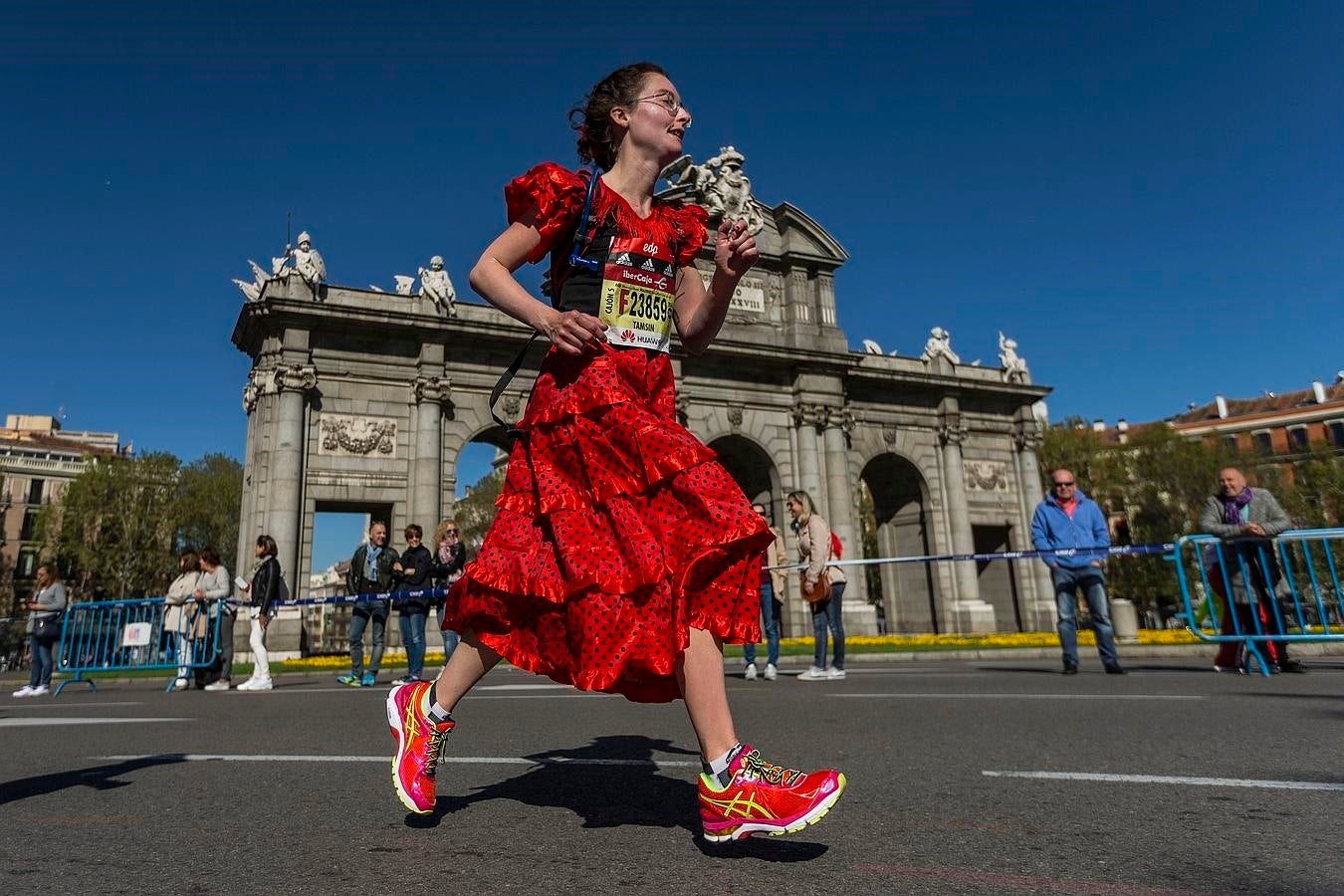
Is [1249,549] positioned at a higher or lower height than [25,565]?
lower

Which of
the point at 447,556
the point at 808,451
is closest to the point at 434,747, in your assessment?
the point at 447,556

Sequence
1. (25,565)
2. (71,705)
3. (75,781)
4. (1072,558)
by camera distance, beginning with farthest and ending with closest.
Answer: (25,565) → (1072,558) → (71,705) → (75,781)

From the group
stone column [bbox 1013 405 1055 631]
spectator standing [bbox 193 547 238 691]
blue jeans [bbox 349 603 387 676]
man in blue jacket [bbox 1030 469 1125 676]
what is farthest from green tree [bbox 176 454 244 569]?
man in blue jacket [bbox 1030 469 1125 676]

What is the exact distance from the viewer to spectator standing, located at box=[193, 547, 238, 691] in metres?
10.9

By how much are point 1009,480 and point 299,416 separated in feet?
73.4

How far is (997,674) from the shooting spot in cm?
837

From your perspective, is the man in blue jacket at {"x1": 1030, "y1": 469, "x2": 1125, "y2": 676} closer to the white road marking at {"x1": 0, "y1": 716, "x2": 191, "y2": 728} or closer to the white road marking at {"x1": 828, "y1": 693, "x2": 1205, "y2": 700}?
→ the white road marking at {"x1": 828, "y1": 693, "x2": 1205, "y2": 700}

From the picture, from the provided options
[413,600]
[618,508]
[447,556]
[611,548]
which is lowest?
[611,548]

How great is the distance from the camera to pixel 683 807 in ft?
8.07

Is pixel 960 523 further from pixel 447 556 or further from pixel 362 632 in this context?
pixel 362 632

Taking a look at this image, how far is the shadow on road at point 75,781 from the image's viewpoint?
298 centimetres

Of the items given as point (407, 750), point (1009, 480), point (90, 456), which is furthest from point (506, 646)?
point (90, 456)

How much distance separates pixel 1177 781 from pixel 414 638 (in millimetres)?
8944

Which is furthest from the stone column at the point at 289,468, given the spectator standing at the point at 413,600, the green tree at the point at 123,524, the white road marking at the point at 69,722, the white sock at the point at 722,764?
the green tree at the point at 123,524
